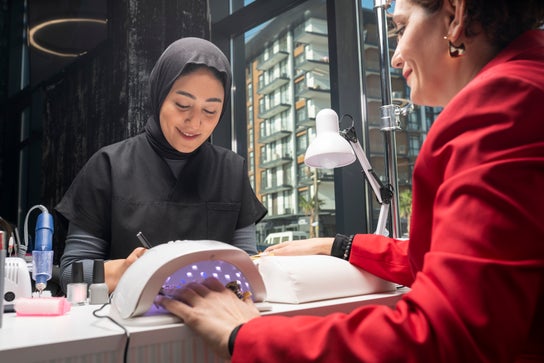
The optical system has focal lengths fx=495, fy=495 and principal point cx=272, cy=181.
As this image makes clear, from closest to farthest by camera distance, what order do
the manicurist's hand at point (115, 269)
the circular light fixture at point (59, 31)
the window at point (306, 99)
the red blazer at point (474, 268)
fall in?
the red blazer at point (474, 268) → the manicurist's hand at point (115, 269) → the window at point (306, 99) → the circular light fixture at point (59, 31)

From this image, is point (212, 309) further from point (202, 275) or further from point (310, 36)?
point (310, 36)

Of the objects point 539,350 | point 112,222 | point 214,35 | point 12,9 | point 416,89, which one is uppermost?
point 12,9

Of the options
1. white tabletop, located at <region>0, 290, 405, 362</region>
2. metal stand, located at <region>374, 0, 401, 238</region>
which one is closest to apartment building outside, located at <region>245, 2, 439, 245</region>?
metal stand, located at <region>374, 0, 401, 238</region>

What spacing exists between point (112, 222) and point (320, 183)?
4.46 feet

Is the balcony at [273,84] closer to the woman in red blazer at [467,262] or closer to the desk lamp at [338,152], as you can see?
the desk lamp at [338,152]

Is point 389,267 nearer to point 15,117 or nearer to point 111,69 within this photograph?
point 111,69

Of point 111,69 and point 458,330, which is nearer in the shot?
point 458,330

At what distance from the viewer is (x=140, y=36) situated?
8.04 ft

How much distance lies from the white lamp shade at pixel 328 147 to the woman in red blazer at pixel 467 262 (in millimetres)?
839

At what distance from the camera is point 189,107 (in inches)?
65.8

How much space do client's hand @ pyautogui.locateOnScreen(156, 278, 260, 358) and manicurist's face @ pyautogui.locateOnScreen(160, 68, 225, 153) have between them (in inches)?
39.9

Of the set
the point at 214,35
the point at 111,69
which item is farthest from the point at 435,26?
the point at 214,35

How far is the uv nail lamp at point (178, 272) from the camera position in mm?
681

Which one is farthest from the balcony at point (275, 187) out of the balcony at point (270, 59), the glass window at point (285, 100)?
the balcony at point (270, 59)
